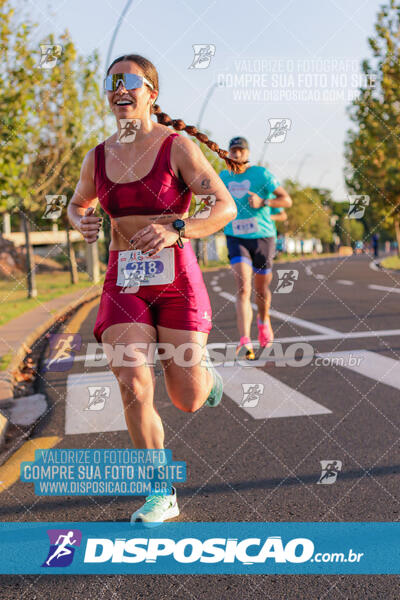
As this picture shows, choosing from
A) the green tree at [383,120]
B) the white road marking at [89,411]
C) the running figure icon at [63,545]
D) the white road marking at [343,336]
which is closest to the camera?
the running figure icon at [63,545]

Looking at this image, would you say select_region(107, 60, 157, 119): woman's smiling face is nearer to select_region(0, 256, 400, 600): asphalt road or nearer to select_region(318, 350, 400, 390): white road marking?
select_region(0, 256, 400, 600): asphalt road

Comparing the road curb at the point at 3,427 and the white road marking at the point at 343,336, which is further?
the white road marking at the point at 343,336

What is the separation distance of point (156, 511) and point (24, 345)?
18.8 ft

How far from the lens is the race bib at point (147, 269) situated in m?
3.10

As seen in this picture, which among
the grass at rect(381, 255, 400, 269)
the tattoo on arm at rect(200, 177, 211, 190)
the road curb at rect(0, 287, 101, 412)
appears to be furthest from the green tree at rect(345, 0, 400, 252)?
the tattoo on arm at rect(200, 177, 211, 190)

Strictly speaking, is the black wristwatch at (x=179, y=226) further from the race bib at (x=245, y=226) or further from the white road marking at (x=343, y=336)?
the white road marking at (x=343, y=336)

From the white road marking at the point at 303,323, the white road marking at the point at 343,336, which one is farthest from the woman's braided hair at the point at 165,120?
the white road marking at the point at 303,323

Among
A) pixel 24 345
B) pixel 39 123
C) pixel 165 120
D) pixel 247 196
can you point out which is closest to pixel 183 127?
pixel 165 120

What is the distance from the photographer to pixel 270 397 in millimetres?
5348

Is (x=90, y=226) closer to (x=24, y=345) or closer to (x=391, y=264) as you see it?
(x=24, y=345)

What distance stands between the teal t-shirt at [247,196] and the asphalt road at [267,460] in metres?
1.32

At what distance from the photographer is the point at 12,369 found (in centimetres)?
658

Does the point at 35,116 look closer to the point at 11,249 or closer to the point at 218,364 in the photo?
the point at 218,364

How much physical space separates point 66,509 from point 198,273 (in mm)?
1257
